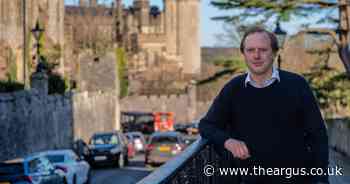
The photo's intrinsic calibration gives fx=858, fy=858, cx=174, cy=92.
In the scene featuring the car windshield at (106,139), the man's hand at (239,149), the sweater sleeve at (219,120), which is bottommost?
the car windshield at (106,139)

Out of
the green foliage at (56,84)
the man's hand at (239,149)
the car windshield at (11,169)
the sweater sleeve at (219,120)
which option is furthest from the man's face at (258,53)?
the green foliage at (56,84)

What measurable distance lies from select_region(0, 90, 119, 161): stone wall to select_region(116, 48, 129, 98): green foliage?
15118 mm

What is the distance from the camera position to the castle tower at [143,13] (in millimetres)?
152750

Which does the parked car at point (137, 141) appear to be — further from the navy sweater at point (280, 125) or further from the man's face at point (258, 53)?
the man's face at point (258, 53)

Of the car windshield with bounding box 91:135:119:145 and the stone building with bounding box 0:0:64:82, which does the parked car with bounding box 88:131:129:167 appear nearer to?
the car windshield with bounding box 91:135:119:145

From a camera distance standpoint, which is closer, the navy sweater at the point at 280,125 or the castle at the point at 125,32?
the navy sweater at the point at 280,125

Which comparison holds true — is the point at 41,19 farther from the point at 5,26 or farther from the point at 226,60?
the point at 226,60

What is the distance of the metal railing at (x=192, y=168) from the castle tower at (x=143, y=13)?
474 ft

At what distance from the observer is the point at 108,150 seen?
39312 mm

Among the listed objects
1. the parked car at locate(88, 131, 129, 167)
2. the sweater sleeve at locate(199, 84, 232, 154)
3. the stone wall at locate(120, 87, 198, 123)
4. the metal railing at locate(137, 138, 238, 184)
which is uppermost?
the sweater sleeve at locate(199, 84, 232, 154)

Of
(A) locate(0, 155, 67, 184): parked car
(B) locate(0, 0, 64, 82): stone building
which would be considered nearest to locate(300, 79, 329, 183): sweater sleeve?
(A) locate(0, 155, 67, 184): parked car

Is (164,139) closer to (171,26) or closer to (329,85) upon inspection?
(329,85)

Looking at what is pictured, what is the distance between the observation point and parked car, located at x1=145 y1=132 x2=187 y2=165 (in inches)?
1411

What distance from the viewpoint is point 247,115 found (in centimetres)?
613
